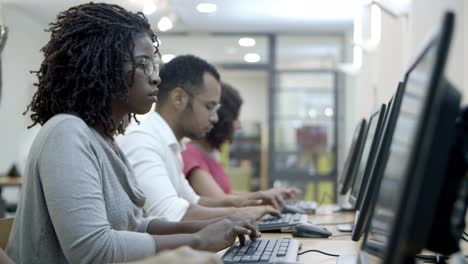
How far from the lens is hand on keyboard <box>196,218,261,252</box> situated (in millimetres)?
1313

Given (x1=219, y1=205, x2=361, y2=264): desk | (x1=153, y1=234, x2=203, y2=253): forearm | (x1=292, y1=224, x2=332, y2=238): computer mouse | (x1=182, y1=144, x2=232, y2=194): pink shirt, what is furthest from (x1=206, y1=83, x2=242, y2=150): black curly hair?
(x1=153, y1=234, x2=203, y2=253): forearm

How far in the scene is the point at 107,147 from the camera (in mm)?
1347

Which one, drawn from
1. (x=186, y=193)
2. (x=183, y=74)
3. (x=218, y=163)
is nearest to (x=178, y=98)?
(x=183, y=74)

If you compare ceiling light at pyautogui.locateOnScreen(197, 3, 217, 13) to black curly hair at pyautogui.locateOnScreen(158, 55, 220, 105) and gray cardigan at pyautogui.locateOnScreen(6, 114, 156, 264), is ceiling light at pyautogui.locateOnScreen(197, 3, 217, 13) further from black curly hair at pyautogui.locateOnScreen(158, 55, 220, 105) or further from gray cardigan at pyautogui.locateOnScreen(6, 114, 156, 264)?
gray cardigan at pyautogui.locateOnScreen(6, 114, 156, 264)

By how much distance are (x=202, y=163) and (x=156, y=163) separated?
89cm

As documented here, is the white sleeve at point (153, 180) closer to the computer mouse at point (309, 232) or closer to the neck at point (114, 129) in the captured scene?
the computer mouse at point (309, 232)

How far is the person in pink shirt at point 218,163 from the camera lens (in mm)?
2521

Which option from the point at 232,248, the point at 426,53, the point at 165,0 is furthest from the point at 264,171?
the point at 426,53

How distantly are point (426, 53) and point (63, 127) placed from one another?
2.35 feet

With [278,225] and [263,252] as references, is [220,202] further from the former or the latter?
[263,252]

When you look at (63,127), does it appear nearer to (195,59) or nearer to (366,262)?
(366,262)

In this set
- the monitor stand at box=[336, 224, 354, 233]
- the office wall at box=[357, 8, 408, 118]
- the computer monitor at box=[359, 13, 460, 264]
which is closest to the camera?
the computer monitor at box=[359, 13, 460, 264]

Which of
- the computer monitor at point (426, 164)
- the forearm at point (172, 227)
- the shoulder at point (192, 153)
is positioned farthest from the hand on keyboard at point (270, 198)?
the computer monitor at point (426, 164)

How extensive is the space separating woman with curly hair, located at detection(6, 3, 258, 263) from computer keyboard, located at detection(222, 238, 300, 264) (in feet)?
0.11
